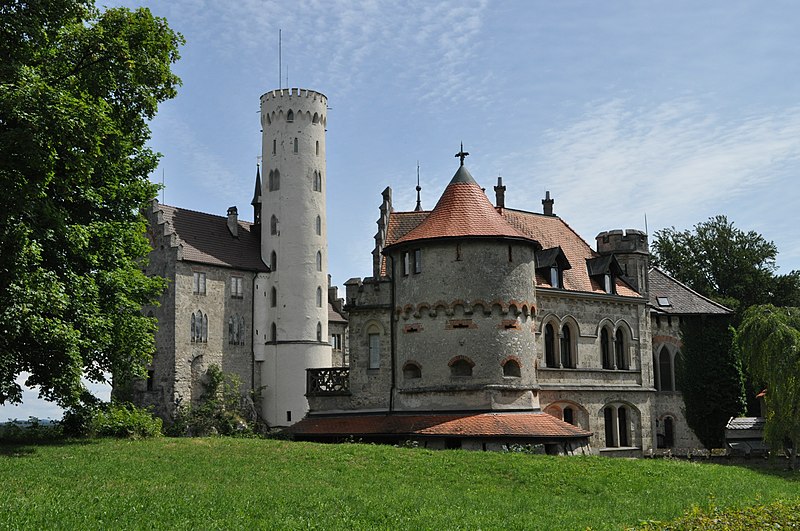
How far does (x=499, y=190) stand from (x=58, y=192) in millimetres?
24021

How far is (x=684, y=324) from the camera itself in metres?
43.7

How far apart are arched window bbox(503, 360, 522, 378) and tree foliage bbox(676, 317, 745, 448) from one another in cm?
1469

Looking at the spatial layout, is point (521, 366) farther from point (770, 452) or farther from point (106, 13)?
point (106, 13)

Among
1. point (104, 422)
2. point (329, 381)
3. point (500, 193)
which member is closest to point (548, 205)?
point (500, 193)

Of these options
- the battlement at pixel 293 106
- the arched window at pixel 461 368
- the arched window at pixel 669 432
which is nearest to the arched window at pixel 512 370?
the arched window at pixel 461 368

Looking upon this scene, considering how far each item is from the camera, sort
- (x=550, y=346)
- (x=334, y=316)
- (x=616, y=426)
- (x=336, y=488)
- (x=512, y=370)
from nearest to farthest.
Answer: (x=336, y=488) → (x=512, y=370) → (x=550, y=346) → (x=616, y=426) → (x=334, y=316)

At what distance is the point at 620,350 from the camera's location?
3966 centimetres

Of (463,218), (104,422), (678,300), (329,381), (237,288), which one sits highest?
(463,218)

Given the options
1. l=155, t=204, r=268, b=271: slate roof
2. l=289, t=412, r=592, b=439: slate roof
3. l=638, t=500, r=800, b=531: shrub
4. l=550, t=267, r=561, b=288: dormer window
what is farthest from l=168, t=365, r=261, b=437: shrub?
l=638, t=500, r=800, b=531: shrub

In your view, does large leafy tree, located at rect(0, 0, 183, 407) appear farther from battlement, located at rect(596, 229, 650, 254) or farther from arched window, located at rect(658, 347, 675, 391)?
arched window, located at rect(658, 347, 675, 391)

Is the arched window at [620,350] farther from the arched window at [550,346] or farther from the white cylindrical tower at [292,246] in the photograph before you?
the white cylindrical tower at [292,246]

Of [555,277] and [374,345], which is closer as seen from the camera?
[374,345]

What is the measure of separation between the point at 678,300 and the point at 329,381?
1983 centimetres

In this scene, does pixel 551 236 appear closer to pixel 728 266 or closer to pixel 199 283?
pixel 199 283
